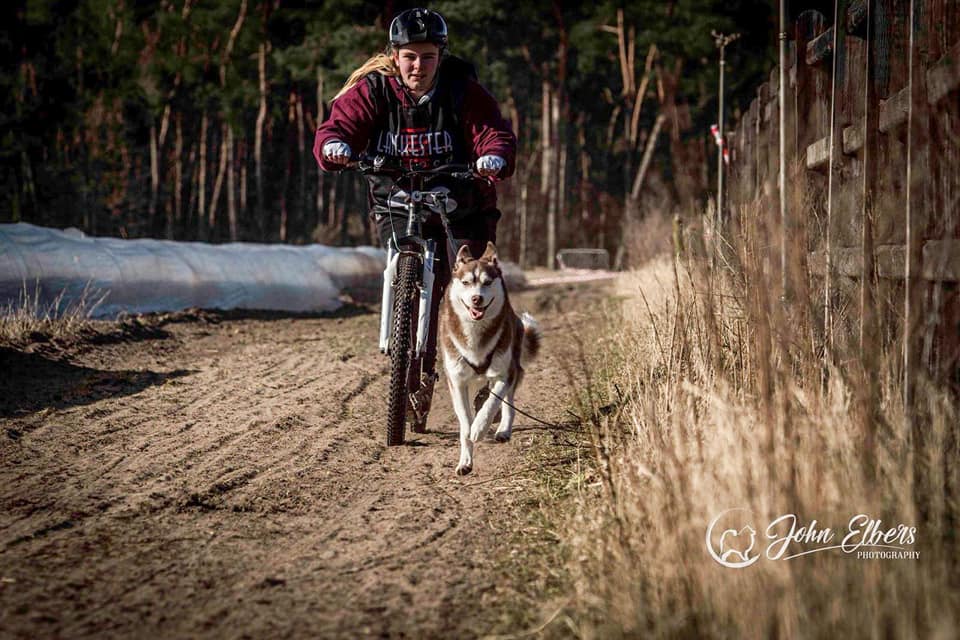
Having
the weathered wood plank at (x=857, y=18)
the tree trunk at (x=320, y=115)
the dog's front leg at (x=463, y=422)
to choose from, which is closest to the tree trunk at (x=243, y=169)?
the tree trunk at (x=320, y=115)

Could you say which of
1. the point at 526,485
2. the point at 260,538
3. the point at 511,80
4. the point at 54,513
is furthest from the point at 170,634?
the point at 511,80

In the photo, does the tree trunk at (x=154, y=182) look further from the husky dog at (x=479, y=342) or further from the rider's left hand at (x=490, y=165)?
the rider's left hand at (x=490, y=165)

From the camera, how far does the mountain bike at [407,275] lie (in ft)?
17.0

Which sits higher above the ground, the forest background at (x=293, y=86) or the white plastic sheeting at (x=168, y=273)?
the forest background at (x=293, y=86)

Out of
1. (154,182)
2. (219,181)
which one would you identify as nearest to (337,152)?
(154,182)

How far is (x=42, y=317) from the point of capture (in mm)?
9688

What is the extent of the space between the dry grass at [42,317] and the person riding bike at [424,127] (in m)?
4.90

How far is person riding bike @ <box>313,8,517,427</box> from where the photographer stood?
522 cm

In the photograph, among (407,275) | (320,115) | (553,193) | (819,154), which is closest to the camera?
(407,275)

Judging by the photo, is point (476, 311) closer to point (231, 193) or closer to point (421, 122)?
point (421, 122)

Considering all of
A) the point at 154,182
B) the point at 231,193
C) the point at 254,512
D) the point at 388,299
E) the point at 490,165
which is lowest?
the point at 254,512

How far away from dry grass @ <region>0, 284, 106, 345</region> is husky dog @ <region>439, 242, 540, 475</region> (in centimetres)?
530

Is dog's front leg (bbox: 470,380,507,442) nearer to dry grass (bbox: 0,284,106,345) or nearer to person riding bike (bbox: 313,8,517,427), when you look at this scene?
person riding bike (bbox: 313,8,517,427)

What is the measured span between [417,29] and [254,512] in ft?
8.79
